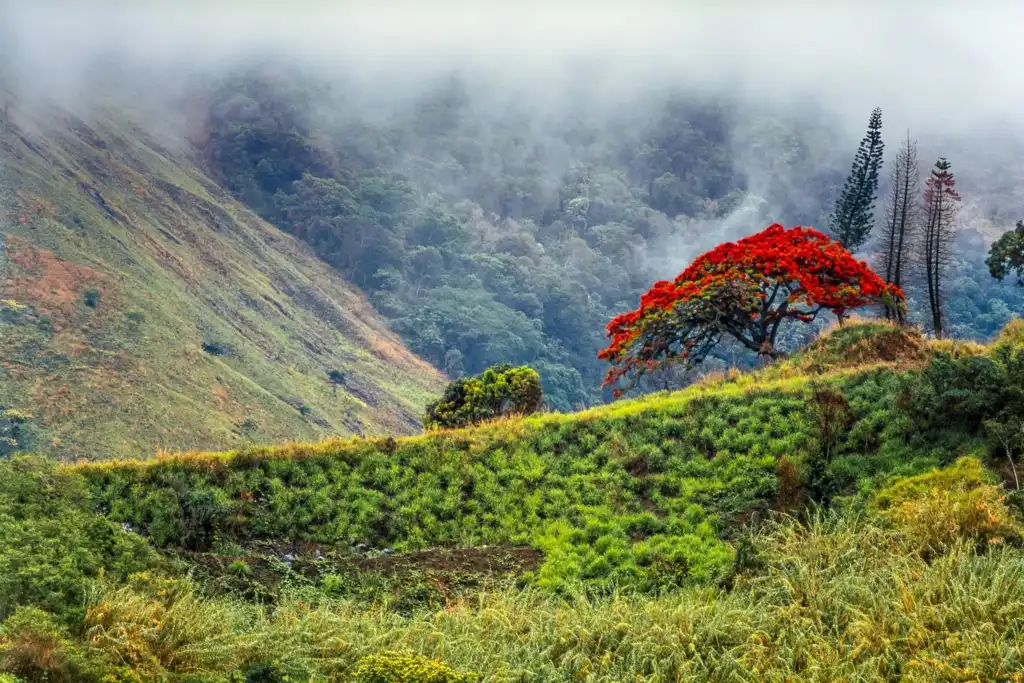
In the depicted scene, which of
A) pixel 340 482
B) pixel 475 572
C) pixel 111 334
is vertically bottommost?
pixel 475 572

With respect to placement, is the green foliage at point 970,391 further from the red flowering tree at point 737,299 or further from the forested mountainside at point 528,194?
the forested mountainside at point 528,194

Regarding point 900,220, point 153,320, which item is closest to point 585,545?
point 900,220

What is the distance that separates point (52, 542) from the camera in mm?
12805

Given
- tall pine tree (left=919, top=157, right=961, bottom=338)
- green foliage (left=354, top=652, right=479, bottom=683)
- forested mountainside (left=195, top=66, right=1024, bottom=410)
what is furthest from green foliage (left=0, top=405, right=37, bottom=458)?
forested mountainside (left=195, top=66, right=1024, bottom=410)

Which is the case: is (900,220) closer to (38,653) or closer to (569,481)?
(569,481)

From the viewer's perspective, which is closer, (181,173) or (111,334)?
(111,334)

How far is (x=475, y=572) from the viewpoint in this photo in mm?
15992

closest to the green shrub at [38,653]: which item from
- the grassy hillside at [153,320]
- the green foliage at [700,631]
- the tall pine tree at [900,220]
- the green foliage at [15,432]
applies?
the green foliage at [700,631]

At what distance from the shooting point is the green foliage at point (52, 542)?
11711mm

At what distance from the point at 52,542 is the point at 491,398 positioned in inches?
678

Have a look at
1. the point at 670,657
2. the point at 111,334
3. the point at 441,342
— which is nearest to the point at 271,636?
the point at 670,657

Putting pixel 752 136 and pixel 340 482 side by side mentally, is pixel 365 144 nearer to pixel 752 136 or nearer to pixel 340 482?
pixel 752 136

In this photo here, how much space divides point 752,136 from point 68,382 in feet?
454

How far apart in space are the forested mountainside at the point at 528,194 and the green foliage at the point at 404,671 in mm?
78456
